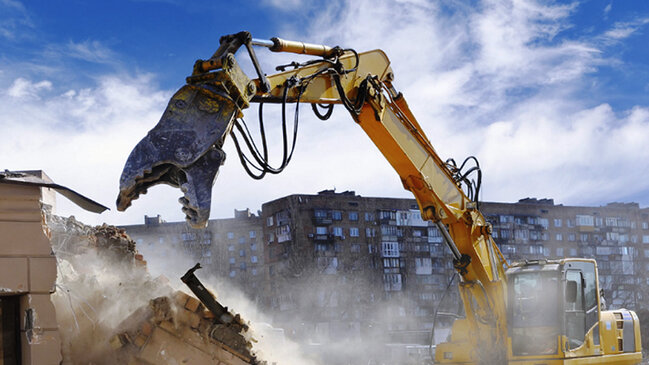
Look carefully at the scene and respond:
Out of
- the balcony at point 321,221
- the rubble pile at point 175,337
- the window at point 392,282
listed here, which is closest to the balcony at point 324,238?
the balcony at point 321,221

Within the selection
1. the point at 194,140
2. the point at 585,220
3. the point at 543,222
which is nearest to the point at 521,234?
the point at 543,222

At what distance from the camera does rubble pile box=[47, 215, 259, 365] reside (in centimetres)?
941

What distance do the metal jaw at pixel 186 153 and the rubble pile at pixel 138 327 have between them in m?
3.12

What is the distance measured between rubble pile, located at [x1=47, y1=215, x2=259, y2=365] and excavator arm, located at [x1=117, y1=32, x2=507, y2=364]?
10.1 ft

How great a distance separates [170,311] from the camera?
31.3 feet

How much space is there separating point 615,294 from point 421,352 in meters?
62.4

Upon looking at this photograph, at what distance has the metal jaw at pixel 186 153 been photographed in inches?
250

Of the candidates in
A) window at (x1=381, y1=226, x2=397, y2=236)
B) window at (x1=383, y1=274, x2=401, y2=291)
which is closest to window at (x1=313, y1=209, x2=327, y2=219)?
window at (x1=381, y1=226, x2=397, y2=236)

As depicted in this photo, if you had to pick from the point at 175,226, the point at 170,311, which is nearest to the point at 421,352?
the point at 170,311

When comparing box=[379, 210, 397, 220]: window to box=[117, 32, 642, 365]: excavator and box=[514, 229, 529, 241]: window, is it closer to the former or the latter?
box=[514, 229, 529, 241]: window

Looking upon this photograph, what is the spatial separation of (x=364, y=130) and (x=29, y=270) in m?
5.61

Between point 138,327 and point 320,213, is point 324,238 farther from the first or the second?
point 138,327

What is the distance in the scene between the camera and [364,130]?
10.8 m

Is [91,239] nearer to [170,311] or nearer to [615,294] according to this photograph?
[170,311]
